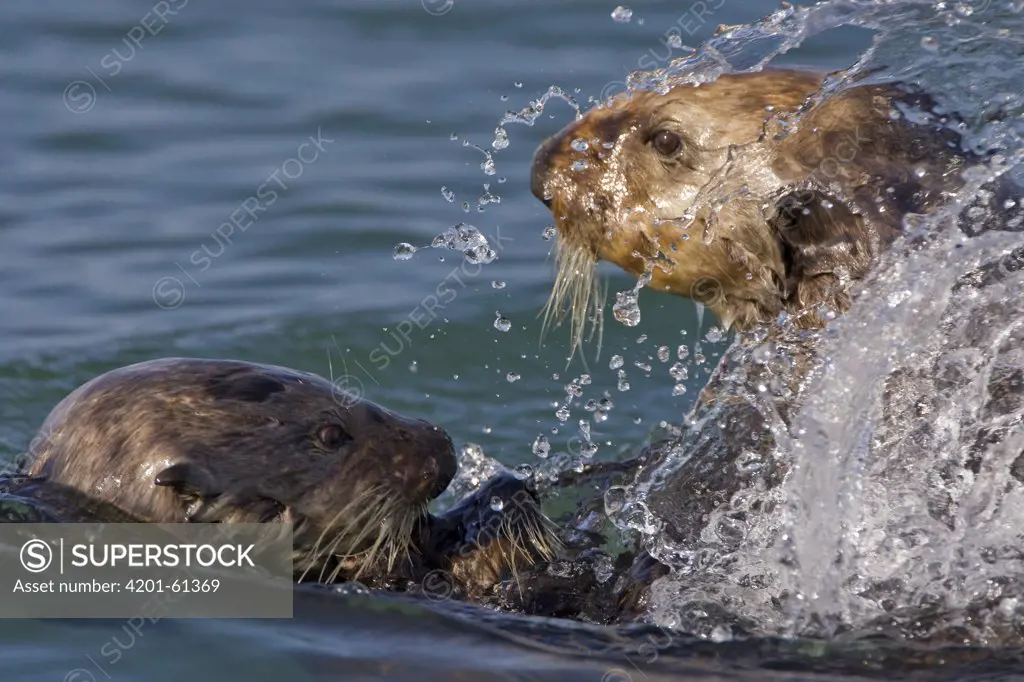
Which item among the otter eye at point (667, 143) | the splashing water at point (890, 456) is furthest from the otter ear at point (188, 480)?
the otter eye at point (667, 143)

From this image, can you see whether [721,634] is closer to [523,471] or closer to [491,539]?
[491,539]

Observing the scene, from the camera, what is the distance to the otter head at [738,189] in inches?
236

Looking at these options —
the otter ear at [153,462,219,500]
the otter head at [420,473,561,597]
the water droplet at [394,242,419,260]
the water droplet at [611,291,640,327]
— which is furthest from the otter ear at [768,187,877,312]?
the water droplet at [394,242,419,260]

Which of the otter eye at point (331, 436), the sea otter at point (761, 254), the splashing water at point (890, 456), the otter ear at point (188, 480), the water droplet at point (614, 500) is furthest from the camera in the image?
the water droplet at point (614, 500)

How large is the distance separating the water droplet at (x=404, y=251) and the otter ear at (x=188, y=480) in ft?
12.1

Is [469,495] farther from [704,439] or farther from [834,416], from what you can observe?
[834,416]

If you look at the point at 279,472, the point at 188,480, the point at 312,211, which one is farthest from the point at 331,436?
the point at 312,211

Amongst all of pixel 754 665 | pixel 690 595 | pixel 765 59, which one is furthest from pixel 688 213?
pixel 754 665

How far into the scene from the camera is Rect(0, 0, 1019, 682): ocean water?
329 inches

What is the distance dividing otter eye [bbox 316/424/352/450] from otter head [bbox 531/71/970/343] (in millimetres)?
1308

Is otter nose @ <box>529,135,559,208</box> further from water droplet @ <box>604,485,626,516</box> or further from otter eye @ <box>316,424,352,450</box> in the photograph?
otter eye @ <box>316,424,352,450</box>

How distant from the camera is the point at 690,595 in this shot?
5777 millimetres

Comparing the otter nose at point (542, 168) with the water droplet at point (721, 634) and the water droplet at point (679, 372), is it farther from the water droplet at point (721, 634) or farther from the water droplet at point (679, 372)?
the water droplet at point (721, 634)

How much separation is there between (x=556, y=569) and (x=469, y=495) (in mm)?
520
